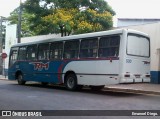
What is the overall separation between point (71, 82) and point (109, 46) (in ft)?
11.7

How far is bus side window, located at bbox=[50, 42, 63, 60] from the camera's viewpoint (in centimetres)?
1829

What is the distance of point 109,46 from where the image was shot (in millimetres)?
15039

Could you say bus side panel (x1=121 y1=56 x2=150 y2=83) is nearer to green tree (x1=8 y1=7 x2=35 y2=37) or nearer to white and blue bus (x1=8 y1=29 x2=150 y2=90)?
white and blue bus (x1=8 y1=29 x2=150 y2=90)

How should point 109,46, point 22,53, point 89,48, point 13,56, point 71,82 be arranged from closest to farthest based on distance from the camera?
point 109,46
point 89,48
point 71,82
point 22,53
point 13,56

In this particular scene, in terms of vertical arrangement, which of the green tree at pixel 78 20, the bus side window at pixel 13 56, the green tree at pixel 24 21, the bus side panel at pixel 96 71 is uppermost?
the green tree at pixel 24 21

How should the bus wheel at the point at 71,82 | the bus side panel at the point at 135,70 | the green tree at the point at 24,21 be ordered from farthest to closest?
the green tree at the point at 24,21
the bus wheel at the point at 71,82
the bus side panel at the point at 135,70

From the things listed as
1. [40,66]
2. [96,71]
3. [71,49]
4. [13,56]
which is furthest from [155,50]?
[13,56]

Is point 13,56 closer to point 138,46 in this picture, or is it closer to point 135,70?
point 138,46

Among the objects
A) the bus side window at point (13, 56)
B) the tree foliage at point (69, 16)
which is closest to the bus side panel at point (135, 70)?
the tree foliage at point (69, 16)

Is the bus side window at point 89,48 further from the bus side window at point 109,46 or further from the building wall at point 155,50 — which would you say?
the building wall at point 155,50

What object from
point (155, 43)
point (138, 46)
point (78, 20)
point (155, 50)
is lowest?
point (138, 46)

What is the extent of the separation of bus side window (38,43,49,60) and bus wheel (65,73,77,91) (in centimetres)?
242

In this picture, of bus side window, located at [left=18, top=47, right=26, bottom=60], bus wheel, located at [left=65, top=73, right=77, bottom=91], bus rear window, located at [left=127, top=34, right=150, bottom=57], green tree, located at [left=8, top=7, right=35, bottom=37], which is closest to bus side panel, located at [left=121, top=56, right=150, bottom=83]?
bus rear window, located at [left=127, top=34, right=150, bottom=57]

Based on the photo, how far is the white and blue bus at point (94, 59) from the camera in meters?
14.5
